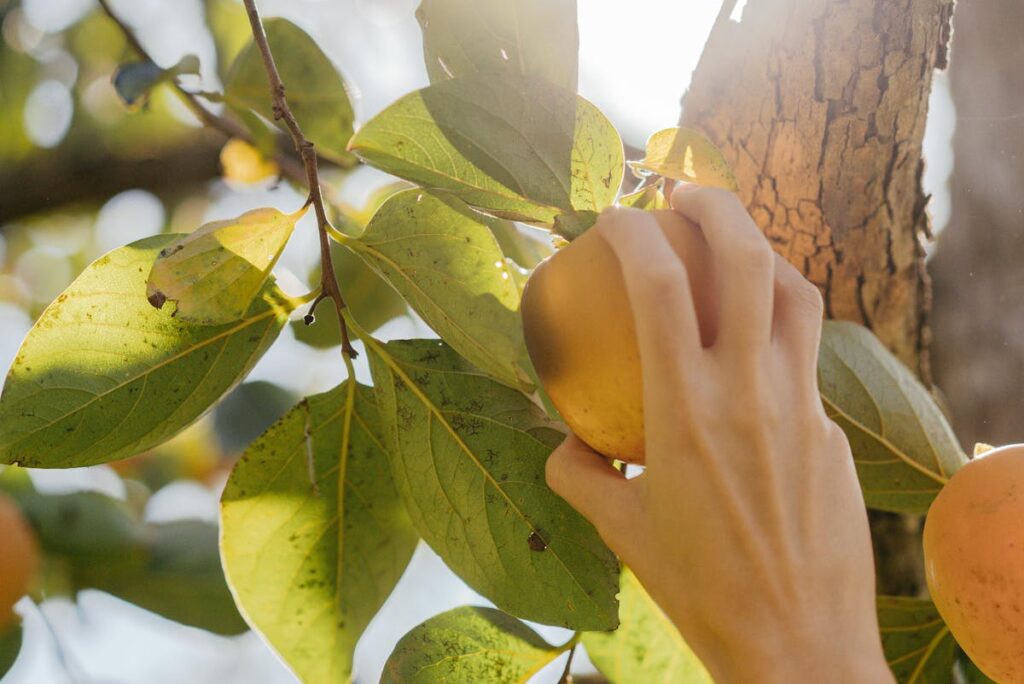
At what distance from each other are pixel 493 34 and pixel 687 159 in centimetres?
16

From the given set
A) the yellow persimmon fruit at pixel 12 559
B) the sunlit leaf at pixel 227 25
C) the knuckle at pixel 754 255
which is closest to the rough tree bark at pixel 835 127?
the knuckle at pixel 754 255

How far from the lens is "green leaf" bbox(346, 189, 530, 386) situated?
0.58 metres

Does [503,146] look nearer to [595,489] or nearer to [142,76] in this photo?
[595,489]

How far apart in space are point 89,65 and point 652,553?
4.17 feet

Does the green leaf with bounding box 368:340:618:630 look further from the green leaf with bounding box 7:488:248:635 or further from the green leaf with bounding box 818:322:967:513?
the green leaf with bounding box 7:488:248:635

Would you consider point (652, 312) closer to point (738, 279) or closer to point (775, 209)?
point (738, 279)

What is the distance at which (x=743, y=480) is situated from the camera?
459 millimetres

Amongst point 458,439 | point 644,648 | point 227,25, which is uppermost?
point 227,25

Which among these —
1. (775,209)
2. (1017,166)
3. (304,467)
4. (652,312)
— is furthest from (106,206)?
(1017,166)

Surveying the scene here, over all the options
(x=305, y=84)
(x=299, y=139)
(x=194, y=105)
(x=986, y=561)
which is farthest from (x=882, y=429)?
(x=194, y=105)

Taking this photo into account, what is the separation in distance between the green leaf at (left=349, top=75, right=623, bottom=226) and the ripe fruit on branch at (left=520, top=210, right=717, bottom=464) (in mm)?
65

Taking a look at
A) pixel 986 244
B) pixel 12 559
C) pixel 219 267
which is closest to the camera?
pixel 219 267

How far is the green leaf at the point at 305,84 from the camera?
0.99m

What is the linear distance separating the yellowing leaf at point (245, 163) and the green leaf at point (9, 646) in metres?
0.62
